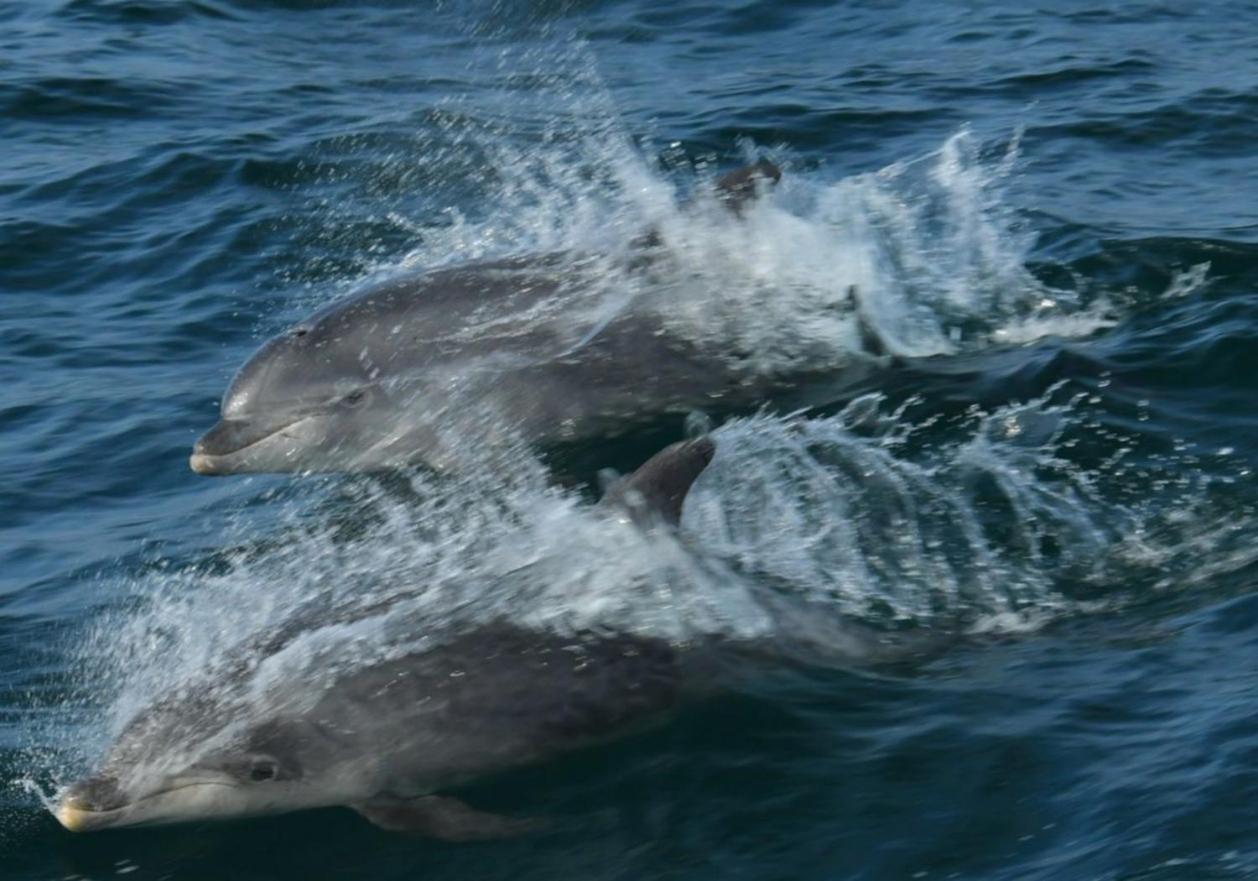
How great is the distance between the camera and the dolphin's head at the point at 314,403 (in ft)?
39.4

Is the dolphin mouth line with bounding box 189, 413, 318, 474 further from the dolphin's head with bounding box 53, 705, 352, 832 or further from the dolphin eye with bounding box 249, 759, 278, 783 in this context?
the dolphin eye with bounding box 249, 759, 278, 783

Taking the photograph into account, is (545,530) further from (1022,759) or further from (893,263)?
(893,263)

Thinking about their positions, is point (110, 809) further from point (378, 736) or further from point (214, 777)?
point (378, 736)

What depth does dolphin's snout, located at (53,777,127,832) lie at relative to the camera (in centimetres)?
819

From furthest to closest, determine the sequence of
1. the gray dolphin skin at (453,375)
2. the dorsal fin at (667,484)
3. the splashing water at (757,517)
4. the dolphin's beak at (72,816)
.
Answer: the gray dolphin skin at (453,375)
the dorsal fin at (667,484)
the splashing water at (757,517)
the dolphin's beak at (72,816)

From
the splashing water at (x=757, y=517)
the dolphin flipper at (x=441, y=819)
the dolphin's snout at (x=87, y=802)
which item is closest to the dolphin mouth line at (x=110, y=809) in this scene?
the dolphin's snout at (x=87, y=802)

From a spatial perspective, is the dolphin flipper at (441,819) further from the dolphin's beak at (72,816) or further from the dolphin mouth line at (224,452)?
the dolphin mouth line at (224,452)

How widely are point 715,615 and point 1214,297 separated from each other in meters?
5.14

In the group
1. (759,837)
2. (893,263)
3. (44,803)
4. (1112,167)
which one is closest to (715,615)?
(759,837)

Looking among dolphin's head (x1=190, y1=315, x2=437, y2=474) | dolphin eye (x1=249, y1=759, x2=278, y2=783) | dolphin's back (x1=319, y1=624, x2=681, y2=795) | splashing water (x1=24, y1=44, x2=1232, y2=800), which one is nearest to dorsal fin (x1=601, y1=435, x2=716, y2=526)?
splashing water (x1=24, y1=44, x2=1232, y2=800)

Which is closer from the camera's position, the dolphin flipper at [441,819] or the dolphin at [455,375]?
the dolphin flipper at [441,819]

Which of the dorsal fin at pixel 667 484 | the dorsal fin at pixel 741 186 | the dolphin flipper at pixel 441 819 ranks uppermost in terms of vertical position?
the dorsal fin at pixel 741 186

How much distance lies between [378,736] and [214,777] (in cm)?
61

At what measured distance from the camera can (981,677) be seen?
867 cm
